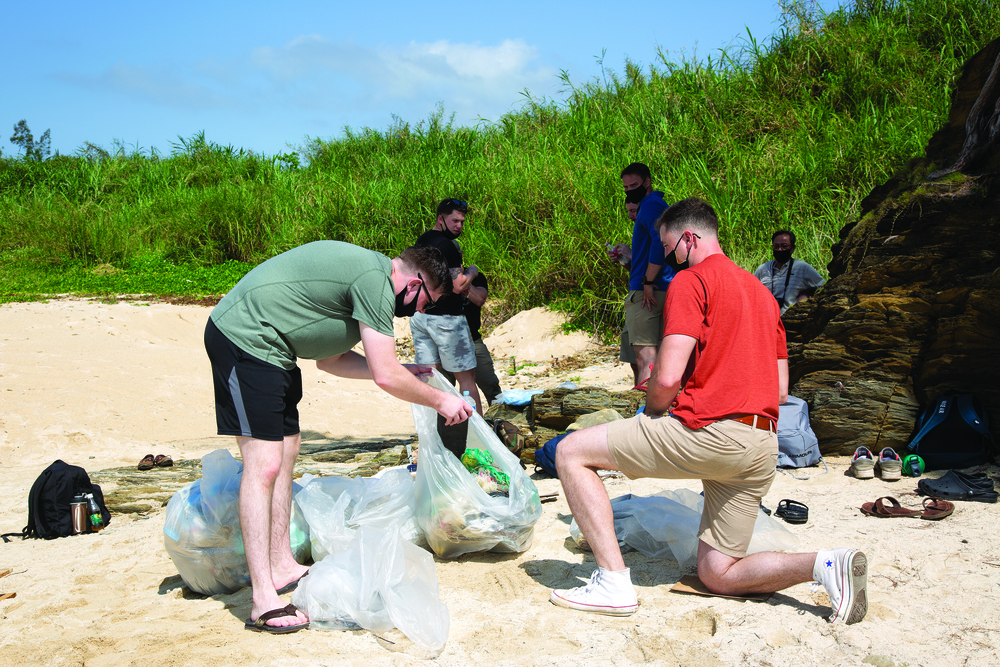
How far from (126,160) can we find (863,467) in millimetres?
20918

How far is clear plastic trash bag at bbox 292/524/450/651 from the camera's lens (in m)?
2.70

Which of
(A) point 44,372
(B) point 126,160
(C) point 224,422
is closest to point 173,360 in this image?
(A) point 44,372

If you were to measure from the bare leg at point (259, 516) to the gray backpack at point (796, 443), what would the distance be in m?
3.31

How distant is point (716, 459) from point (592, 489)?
0.50m

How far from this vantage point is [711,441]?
2656 mm

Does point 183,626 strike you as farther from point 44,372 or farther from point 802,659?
point 44,372

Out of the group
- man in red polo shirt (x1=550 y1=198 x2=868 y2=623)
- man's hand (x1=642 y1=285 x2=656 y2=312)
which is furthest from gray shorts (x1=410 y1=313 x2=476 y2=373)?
man in red polo shirt (x1=550 y1=198 x2=868 y2=623)

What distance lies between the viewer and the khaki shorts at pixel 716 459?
105 inches

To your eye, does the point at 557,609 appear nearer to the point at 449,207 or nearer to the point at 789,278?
the point at 449,207

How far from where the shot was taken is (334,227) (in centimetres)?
1398

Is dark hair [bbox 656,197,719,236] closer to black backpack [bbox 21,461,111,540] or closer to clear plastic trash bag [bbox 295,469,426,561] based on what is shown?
clear plastic trash bag [bbox 295,469,426,561]

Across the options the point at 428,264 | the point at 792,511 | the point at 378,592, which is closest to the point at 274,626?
the point at 378,592

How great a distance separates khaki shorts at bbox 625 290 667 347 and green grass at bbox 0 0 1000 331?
400 centimetres

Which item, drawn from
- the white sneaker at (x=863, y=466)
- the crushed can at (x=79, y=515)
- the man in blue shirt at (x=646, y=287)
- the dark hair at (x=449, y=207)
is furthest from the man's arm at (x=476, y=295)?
the crushed can at (x=79, y=515)
